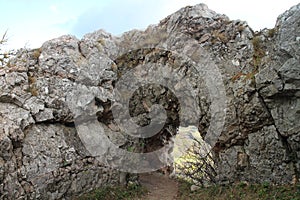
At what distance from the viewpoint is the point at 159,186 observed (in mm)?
13250

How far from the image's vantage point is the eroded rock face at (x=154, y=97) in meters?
8.52

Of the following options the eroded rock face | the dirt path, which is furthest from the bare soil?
the eroded rock face

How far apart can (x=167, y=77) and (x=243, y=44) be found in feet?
10.6

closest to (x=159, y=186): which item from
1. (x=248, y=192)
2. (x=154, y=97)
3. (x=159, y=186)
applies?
(x=159, y=186)

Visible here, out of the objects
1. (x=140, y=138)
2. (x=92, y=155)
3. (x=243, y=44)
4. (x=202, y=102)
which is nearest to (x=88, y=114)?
(x=92, y=155)

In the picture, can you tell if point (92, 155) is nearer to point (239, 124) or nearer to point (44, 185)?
point (44, 185)

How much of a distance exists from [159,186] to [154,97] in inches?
164

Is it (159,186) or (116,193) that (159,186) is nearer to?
(159,186)

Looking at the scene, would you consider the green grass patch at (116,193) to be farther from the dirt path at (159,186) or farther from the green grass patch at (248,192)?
the green grass patch at (248,192)

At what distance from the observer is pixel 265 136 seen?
28.8ft

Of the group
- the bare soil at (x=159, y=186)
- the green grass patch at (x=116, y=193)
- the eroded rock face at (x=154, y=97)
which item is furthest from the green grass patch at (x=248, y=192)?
the green grass patch at (x=116, y=193)

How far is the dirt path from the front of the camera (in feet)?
37.7

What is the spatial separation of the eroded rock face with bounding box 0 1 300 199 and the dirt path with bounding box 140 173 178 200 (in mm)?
1551

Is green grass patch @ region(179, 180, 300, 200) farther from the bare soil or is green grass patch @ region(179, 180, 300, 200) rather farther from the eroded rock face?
the bare soil
